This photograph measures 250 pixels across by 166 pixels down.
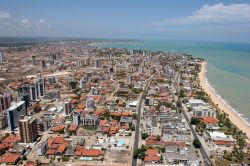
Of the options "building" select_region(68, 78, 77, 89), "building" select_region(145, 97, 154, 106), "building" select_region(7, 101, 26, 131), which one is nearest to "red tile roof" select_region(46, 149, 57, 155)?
"building" select_region(7, 101, 26, 131)

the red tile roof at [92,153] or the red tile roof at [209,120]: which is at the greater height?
the red tile roof at [209,120]

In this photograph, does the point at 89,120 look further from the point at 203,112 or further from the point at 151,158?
the point at 203,112

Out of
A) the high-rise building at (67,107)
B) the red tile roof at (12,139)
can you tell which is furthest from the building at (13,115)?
the high-rise building at (67,107)

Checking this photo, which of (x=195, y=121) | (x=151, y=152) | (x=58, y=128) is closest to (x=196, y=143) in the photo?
(x=151, y=152)

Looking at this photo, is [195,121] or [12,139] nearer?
[12,139]

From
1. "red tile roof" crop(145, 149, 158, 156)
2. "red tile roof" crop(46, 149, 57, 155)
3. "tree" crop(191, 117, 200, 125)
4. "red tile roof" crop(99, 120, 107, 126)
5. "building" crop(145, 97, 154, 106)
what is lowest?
"red tile roof" crop(46, 149, 57, 155)

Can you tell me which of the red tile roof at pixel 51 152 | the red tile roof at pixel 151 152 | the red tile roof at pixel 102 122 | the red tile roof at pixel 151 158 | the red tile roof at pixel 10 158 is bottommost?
the red tile roof at pixel 10 158

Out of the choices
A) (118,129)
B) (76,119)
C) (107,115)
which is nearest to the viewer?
(118,129)

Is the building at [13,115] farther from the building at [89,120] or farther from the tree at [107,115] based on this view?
the tree at [107,115]

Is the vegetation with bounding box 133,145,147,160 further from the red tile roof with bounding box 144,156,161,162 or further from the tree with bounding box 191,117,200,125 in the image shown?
the tree with bounding box 191,117,200,125

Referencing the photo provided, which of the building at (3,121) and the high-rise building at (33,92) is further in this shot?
the high-rise building at (33,92)

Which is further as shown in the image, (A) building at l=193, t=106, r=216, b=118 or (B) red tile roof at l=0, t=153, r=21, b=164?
(A) building at l=193, t=106, r=216, b=118
